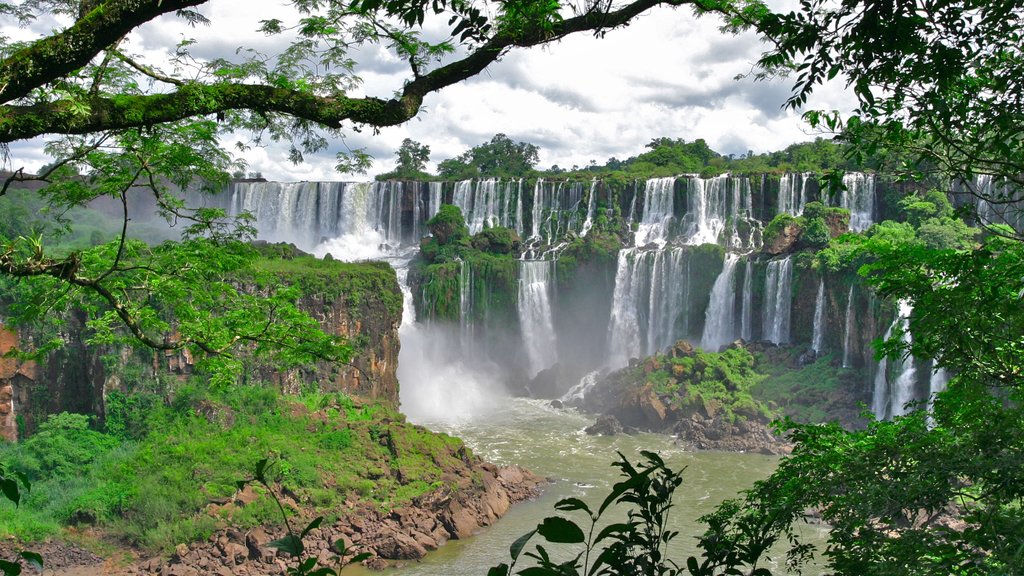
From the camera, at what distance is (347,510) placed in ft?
49.2

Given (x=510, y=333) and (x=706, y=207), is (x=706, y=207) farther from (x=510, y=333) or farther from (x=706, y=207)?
(x=510, y=333)

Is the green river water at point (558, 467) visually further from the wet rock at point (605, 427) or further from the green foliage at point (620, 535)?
the green foliage at point (620, 535)

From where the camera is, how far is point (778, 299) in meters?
27.4

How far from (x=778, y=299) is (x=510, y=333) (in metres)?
10.7

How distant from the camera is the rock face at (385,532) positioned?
1314 centimetres

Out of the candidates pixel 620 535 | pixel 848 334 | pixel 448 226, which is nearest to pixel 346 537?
pixel 620 535

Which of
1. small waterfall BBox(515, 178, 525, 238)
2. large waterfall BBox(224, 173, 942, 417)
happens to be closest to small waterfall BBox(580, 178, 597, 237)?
large waterfall BBox(224, 173, 942, 417)

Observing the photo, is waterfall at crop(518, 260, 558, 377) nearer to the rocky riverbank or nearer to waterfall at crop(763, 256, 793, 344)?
waterfall at crop(763, 256, 793, 344)

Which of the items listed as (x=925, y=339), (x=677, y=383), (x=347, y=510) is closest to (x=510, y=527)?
(x=347, y=510)

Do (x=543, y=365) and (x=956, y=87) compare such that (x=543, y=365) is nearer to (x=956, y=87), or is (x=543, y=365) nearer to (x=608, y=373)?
(x=608, y=373)

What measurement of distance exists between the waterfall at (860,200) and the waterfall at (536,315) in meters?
11.8

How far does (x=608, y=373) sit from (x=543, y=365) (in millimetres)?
A: 3515

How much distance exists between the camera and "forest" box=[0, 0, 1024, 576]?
3.82 metres

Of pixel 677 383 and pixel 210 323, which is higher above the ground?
pixel 210 323
